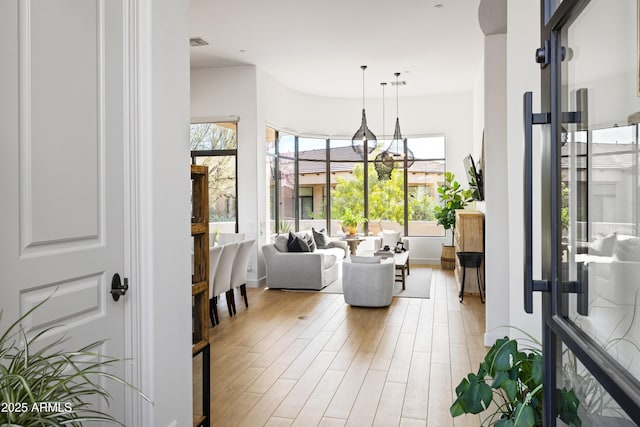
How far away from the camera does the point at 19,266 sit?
1569 millimetres

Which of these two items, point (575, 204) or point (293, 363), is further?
point (293, 363)

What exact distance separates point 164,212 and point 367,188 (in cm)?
845

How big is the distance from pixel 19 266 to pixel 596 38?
5.71ft

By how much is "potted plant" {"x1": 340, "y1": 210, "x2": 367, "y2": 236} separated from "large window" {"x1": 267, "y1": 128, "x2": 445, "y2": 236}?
Result: 0.36 ft

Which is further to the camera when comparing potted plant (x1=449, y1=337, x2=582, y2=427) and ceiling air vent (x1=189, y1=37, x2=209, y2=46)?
ceiling air vent (x1=189, y1=37, x2=209, y2=46)

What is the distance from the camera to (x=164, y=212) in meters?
2.30

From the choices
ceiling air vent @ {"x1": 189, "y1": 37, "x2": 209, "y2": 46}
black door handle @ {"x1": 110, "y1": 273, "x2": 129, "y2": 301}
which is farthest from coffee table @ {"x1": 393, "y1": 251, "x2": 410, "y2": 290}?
black door handle @ {"x1": 110, "y1": 273, "x2": 129, "y2": 301}

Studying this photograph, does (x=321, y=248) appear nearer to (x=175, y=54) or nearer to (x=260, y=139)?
(x=260, y=139)

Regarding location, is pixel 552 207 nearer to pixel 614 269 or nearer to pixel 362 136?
pixel 614 269

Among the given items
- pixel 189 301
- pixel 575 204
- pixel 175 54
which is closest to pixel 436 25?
pixel 175 54

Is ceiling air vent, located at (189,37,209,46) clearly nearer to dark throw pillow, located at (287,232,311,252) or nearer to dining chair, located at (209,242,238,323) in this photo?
dining chair, located at (209,242,238,323)

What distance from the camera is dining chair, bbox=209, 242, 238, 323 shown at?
522 centimetres

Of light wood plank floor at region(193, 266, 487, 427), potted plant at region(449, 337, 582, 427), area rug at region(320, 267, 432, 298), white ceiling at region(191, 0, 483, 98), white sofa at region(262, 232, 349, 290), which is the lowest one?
light wood plank floor at region(193, 266, 487, 427)

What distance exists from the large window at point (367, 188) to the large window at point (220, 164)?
2.22 m
